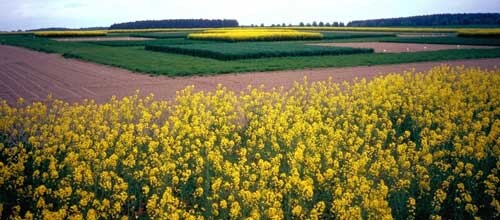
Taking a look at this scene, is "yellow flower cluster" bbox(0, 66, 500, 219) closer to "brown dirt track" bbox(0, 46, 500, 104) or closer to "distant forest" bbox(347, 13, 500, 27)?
"brown dirt track" bbox(0, 46, 500, 104)

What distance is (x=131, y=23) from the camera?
475ft

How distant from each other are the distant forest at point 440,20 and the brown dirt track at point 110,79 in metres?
125

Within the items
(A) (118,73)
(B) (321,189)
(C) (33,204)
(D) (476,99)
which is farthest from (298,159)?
(A) (118,73)

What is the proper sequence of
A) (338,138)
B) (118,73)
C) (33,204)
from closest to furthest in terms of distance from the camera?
(33,204)
(338,138)
(118,73)

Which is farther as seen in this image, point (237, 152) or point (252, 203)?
point (237, 152)

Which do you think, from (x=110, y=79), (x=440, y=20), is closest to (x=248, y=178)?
(x=110, y=79)

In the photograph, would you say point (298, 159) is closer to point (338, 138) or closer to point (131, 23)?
point (338, 138)

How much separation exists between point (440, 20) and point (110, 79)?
144 meters

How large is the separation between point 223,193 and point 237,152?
6.66 ft

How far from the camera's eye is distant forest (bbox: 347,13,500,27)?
136m

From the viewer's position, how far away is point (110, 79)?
19.7 m

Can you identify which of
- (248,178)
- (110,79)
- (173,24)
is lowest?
(248,178)

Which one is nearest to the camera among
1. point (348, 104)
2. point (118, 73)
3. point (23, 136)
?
point (23, 136)

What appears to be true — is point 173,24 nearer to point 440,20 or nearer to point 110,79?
point 440,20
